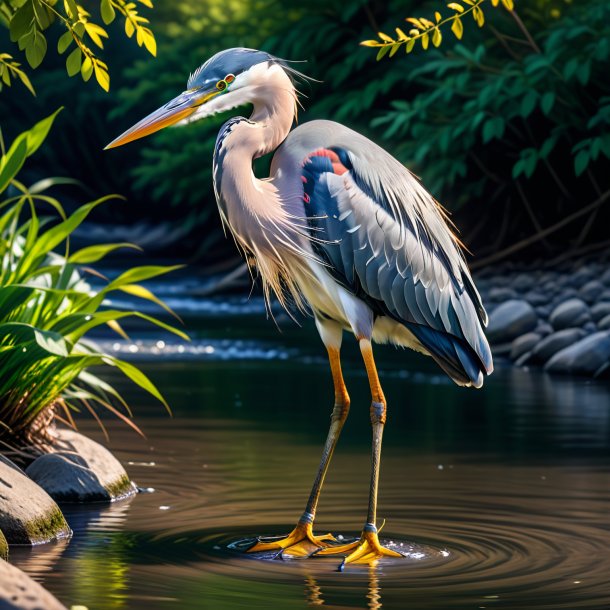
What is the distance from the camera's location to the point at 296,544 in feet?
19.6

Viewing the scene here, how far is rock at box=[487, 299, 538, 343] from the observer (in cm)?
1439

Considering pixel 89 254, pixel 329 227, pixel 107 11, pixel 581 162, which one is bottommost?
pixel 89 254

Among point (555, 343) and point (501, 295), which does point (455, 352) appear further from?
point (501, 295)

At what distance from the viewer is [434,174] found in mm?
19156

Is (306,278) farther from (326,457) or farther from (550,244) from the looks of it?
(550,244)

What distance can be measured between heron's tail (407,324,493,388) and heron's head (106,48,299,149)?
3.79ft

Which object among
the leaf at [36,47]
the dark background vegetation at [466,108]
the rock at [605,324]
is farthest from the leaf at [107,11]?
the dark background vegetation at [466,108]

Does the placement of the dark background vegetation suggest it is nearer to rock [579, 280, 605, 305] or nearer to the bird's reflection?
rock [579, 280, 605, 305]

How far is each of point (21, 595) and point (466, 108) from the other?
44.8ft

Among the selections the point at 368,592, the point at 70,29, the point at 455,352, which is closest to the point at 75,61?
the point at 70,29

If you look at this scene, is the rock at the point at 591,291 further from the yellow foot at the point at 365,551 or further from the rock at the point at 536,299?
the yellow foot at the point at 365,551

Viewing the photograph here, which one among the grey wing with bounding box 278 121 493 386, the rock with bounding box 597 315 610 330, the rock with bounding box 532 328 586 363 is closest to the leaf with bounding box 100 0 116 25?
the grey wing with bounding box 278 121 493 386

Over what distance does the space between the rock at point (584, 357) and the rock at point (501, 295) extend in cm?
407

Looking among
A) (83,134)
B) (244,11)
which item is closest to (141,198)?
(83,134)
